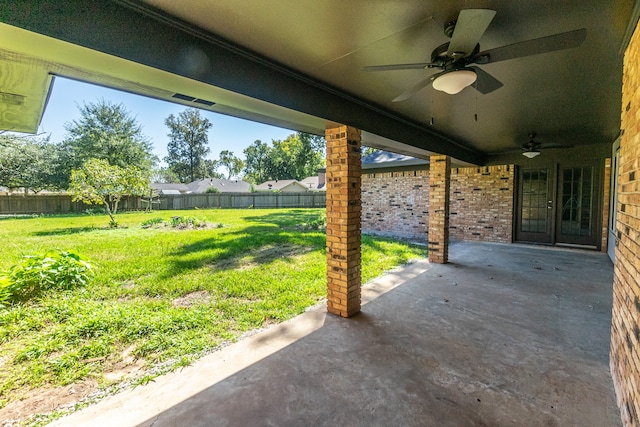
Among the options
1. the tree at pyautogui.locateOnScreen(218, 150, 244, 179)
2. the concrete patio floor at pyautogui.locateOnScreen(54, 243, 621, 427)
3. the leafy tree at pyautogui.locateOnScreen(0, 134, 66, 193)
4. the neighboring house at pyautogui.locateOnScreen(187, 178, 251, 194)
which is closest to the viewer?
the concrete patio floor at pyautogui.locateOnScreen(54, 243, 621, 427)

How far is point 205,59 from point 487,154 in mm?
8054

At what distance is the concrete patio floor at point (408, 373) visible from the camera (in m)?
1.83

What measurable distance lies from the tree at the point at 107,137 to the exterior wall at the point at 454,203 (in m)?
17.6

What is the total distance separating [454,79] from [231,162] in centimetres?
4118

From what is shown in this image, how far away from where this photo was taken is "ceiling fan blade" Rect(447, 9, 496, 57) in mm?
1486

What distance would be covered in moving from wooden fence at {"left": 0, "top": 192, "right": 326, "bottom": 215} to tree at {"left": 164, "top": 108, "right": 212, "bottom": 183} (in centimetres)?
1762

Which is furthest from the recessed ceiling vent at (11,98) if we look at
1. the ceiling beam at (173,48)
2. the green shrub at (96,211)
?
the green shrub at (96,211)

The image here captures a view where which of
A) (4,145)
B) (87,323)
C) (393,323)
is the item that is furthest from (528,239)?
(4,145)

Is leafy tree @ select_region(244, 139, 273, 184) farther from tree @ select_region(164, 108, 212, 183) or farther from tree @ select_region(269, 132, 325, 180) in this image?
tree @ select_region(164, 108, 212, 183)

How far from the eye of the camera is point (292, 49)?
2148mm

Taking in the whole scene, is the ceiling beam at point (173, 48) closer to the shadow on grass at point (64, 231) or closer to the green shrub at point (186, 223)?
the green shrub at point (186, 223)

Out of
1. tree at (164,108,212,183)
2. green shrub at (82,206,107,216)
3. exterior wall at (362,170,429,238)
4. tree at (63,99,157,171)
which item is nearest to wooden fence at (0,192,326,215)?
green shrub at (82,206,107,216)

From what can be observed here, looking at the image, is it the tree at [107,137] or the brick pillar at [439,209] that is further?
the tree at [107,137]

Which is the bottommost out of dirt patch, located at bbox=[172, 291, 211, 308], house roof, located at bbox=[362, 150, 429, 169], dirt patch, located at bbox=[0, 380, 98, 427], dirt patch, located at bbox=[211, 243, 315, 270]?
dirt patch, located at bbox=[0, 380, 98, 427]
